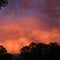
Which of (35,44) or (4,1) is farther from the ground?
(35,44)

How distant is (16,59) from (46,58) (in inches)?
1066

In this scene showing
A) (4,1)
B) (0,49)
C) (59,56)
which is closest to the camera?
(4,1)

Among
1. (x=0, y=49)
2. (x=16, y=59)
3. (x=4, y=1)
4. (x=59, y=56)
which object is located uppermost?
(x=0, y=49)

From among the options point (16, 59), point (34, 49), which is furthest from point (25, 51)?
point (16, 59)

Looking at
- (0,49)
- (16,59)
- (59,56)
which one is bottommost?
(59,56)

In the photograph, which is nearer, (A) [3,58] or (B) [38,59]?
(B) [38,59]

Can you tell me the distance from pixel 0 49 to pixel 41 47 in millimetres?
20632

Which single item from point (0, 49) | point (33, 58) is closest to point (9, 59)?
point (33, 58)

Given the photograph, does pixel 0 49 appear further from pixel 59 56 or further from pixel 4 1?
pixel 4 1

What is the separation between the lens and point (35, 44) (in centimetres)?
13325

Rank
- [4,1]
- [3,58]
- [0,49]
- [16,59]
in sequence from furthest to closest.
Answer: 1. [0,49]
2. [16,59]
3. [3,58]
4. [4,1]

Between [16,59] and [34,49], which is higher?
[34,49]

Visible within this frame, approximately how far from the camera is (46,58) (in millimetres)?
77375

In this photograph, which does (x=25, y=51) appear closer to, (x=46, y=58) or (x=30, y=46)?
(x=30, y=46)
